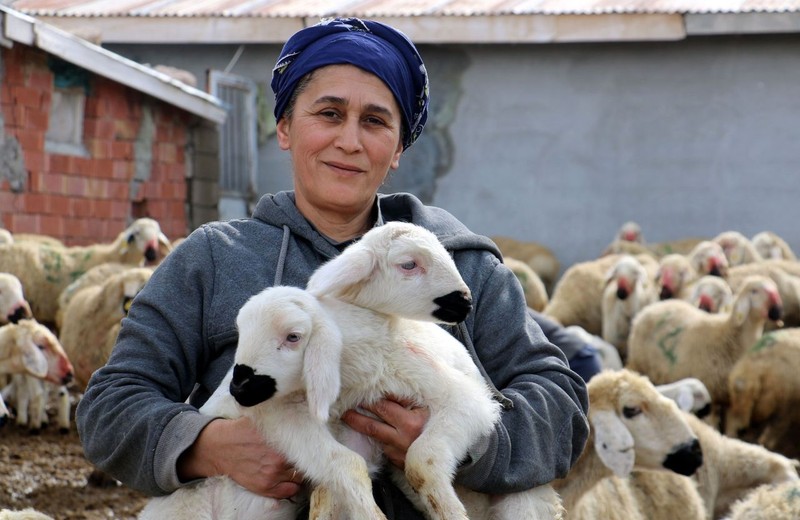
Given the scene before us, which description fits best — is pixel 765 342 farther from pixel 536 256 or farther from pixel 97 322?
pixel 536 256

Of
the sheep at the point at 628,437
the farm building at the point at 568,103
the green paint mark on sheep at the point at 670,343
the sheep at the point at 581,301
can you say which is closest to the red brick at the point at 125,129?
the farm building at the point at 568,103

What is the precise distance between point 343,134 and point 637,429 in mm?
2670

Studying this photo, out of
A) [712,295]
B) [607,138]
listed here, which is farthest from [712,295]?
[607,138]

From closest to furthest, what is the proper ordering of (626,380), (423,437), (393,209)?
(423,437), (393,209), (626,380)

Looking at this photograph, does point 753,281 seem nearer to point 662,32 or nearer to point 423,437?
point 662,32

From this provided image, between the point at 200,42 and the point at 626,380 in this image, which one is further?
the point at 200,42

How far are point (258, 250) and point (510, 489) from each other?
94 cm

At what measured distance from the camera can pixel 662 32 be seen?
15.4 meters

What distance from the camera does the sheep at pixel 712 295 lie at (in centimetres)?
1116

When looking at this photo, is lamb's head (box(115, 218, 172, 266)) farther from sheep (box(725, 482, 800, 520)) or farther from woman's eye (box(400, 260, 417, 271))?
→ woman's eye (box(400, 260, 417, 271))

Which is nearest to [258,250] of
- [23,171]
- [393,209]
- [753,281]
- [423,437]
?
[393,209]

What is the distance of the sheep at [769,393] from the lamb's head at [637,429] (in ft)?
12.9

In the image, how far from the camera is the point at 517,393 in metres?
2.99

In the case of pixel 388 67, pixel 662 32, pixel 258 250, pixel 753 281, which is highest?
pixel 662 32
